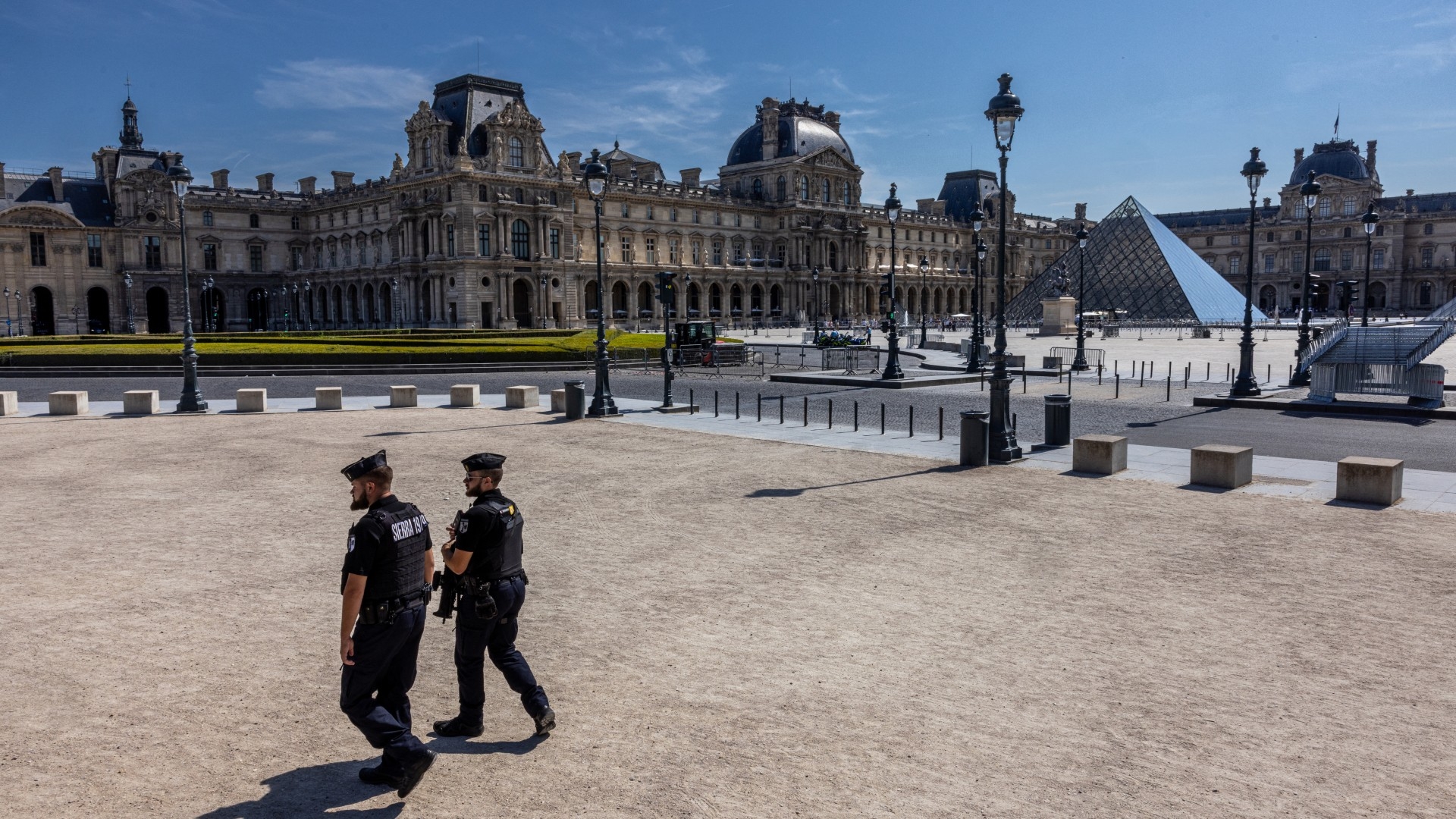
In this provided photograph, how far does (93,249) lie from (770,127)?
2318 inches

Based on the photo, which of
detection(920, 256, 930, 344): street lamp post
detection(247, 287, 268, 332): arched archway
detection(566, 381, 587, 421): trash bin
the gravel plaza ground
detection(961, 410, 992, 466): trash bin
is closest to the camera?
the gravel plaza ground

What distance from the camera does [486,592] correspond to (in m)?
5.40

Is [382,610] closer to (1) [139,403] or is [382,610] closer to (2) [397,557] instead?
(2) [397,557]

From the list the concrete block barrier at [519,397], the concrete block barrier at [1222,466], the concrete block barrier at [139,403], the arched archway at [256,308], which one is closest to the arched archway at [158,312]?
the arched archway at [256,308]

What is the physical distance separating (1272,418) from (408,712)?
20472 millimetres

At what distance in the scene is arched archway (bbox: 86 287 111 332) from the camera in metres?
77.8

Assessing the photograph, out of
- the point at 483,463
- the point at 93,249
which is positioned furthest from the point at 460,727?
the point at 93,249

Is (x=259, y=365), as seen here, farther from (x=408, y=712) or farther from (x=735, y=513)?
(x=408, y=712)

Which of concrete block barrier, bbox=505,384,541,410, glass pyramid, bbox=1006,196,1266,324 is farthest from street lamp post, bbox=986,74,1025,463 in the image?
glass pyramid, bbox=1006,196,1266,324

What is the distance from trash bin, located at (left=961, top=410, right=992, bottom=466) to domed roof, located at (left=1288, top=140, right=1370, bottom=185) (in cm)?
11943

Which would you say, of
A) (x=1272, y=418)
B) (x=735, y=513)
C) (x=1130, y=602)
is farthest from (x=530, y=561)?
(x=1272, y=418)


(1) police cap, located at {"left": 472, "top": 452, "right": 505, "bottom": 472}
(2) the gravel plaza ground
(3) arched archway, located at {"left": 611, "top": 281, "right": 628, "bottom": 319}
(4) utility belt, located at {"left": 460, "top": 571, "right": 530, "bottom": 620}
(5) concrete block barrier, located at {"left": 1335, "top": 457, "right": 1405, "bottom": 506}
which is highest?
(3) arched archway, located at {"left": 611, "top": 281, "right": 628, "bottom": 319}

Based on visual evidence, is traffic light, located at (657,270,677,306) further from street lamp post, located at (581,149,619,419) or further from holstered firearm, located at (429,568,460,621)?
holstered firearm, located at (429,568,460,621)

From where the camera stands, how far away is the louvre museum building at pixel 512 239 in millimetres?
71188
